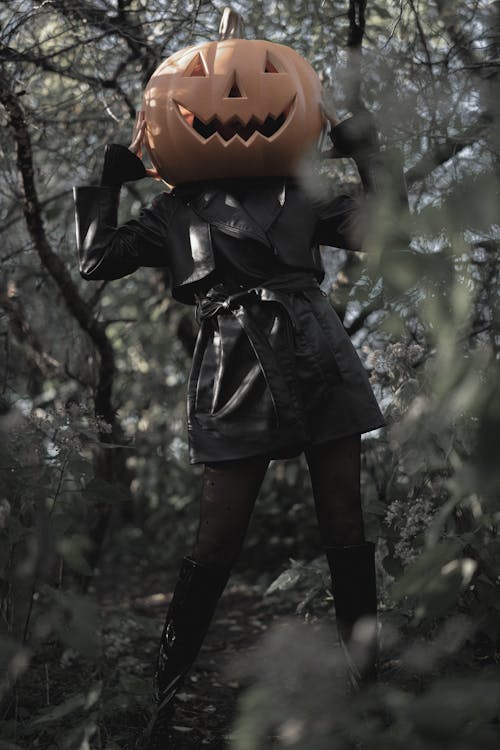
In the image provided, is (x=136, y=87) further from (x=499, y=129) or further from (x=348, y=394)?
(x=499, y=129)

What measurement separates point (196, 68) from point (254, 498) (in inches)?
44.1

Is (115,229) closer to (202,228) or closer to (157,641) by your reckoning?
(202,228)

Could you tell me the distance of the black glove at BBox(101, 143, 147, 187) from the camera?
2244 millimetres

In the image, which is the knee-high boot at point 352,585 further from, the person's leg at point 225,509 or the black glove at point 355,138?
the black glove at point 355,138

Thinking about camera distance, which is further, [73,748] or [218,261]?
[218,261]

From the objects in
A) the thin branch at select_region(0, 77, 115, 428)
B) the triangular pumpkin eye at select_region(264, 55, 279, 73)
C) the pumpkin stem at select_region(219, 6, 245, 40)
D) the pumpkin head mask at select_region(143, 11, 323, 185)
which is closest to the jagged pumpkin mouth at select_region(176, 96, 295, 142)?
the pumpkin head mask at select_region(143, 11, 323, 185)

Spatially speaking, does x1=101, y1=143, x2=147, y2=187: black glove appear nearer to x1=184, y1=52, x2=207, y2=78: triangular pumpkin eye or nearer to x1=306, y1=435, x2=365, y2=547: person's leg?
x1=184, y1=52, x2=207, y2=78: triangular pumpkin eye

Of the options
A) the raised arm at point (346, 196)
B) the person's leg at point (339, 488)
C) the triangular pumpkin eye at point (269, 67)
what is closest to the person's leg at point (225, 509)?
the person's leg at point (339, 488)

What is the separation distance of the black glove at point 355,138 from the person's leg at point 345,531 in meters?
0.74

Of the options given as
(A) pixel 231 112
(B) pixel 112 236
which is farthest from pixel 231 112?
(B) pixel 112 236

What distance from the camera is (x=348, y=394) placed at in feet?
6.95

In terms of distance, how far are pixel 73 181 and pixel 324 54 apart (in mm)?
1268

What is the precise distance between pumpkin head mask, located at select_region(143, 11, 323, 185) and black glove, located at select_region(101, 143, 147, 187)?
67 mm

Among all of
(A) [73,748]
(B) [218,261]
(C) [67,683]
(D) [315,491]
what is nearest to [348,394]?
(D) [315,491]
